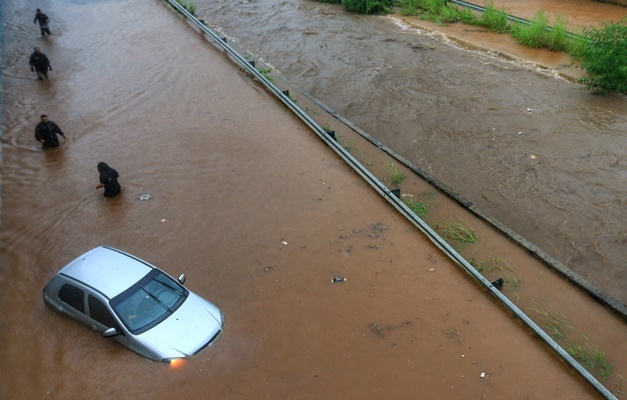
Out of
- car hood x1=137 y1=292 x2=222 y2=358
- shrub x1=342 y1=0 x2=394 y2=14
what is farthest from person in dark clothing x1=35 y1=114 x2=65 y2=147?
shrub x1=342 y1=0 x2=394 y2=14

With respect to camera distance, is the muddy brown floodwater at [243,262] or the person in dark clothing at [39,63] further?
the person in dark clothing at [39,63]

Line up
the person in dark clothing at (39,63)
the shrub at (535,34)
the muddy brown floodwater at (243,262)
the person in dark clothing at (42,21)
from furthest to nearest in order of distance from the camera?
the person in dark clothing at (42,21) < the shrub at (535,34) < the person in dark clothing at (39,63) < the muddy brown floodwater at (243,262)

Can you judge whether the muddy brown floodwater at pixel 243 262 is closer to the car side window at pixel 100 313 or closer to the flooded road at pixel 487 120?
the car side window at pixel 100 313

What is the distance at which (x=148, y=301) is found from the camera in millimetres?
7730

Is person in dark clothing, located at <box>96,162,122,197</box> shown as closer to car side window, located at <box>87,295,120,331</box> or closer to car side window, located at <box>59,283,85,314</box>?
car side window, located at <box>59,283,85,314</box>

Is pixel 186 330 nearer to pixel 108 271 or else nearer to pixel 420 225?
pixel 108 271

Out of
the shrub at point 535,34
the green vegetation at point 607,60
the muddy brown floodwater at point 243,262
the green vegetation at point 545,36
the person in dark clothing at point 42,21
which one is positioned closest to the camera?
the muddy brown floodwater at point 243,262

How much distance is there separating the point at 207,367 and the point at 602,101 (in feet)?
46.1

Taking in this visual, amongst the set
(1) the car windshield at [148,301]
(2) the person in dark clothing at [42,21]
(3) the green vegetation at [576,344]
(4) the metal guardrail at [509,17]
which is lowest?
(3) the green vegetation at [576,344]

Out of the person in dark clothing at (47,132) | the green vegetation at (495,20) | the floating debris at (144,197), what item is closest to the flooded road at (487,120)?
A: the green vegetation at (495,20)

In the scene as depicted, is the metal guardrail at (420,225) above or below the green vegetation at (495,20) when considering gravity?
below

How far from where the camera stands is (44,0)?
26.1m

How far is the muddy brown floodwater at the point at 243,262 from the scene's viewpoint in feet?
24.0

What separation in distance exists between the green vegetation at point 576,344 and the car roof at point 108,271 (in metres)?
6.36
